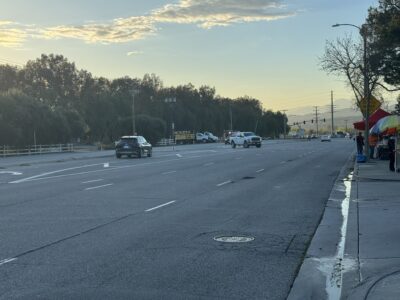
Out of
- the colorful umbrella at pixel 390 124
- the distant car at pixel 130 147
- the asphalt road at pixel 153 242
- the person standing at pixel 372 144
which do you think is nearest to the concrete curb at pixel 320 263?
the asphalt road at pixel 153 242

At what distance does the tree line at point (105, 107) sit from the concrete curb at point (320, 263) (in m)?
61.0

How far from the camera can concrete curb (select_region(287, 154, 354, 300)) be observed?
6723 mm

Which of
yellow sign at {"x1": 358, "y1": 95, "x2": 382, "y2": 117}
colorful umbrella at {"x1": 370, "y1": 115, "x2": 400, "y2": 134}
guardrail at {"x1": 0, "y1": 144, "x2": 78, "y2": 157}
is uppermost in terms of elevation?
yellow sign at {"x1": 358, "y1": 95, "x2": 382, "y2": 117}

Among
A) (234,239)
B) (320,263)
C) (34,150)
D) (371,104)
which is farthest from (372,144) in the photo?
(34,150)

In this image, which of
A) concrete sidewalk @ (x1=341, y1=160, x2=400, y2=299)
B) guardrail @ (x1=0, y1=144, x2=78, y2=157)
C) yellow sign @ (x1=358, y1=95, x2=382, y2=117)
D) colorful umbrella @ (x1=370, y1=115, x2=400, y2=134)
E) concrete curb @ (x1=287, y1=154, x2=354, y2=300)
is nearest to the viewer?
concrete sidewalk @ (x1=341, y1=160, x2=400, y2=299)

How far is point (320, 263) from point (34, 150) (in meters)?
60.5

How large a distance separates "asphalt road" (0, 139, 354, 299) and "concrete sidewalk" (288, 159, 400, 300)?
0.25 metres

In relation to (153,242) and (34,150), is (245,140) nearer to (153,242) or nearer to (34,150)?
(34,150)

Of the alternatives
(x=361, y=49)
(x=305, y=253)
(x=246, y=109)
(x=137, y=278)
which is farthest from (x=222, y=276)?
(x=246, y=109)

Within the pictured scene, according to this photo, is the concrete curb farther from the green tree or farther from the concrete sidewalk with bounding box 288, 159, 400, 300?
the green tree

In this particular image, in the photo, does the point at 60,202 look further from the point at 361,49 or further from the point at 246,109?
the point at 246,109

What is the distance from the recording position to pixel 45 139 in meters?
73.9

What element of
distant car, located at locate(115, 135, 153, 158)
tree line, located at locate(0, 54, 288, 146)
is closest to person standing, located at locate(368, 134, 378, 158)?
distant car, located at locate(115, 135, 153, 158)

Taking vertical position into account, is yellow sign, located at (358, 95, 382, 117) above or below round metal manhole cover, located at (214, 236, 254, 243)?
above
